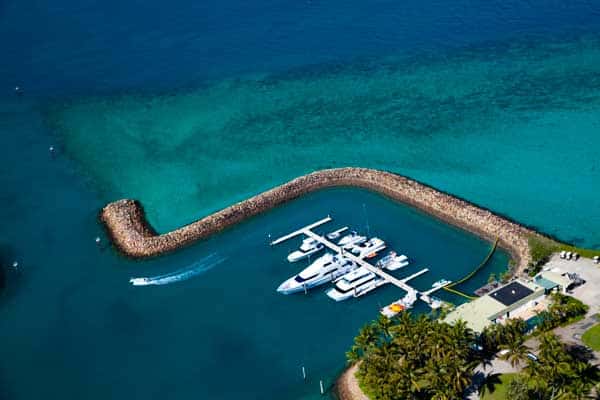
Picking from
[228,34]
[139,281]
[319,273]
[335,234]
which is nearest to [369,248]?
[335,234]

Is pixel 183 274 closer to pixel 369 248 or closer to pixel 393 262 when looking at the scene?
pixel 369 248

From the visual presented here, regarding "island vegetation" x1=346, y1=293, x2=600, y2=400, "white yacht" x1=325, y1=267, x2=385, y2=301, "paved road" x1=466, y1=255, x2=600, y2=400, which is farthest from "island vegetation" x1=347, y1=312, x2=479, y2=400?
"white yacht" x1=325, y1=267, x2=385, y2=301

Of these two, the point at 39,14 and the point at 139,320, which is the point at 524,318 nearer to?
the point at 139,320

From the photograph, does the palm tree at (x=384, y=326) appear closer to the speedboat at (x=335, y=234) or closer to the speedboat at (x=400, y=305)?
the speedboat at (x=400, y=305)

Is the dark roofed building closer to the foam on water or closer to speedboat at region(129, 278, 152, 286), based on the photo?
the foam on water

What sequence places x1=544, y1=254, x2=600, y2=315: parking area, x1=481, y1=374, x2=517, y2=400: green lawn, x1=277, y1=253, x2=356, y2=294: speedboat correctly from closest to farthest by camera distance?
x1=481, y1=374, x2=517, y2=400: green lawn, x1=544, y1=254, x2=600, y2=315: parking area, x1=277, y1=253, x2=356, y2=294: speedboat

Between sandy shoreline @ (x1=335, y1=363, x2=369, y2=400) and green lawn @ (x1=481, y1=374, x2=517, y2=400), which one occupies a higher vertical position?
green lawn @ (x1=481, y1=374, x2=517, y2=400)

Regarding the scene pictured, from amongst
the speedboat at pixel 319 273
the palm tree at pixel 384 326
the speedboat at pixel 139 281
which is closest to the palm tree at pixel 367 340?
the palm tree at pixel 384 326
